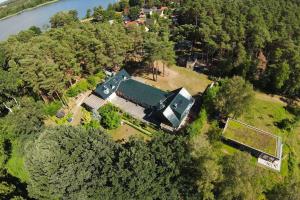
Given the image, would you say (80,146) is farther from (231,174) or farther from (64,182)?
(231,174)

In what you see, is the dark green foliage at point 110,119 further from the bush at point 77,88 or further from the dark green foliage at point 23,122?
the dark green foliage at point 23,122

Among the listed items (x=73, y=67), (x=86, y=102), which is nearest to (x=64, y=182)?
(x=86, y=102)

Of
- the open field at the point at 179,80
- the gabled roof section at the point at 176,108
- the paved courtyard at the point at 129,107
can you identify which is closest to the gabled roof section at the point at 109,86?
the paved courtyard at the point at 129,107

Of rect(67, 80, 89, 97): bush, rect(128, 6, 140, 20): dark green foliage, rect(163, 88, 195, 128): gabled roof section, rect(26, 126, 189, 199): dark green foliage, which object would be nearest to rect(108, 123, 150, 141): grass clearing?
rect(163, 88, 195, 128): gabled roof section

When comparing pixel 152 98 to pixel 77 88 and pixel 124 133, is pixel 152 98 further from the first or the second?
pixel 77 88

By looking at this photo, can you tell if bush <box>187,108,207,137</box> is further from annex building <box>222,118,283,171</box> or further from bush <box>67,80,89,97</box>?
bush <box>67,80,89,97</box>

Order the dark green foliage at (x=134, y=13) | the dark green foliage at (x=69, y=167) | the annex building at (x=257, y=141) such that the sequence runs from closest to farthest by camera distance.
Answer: the dark green foliage at (x=69, y=167), the annex building at (x=257, y=141), the dark green foliage at (x=134, y=13)
